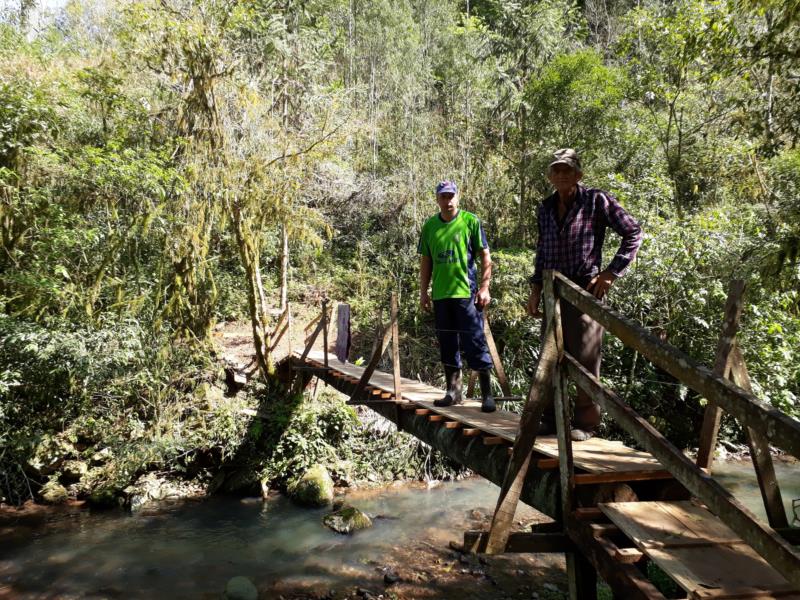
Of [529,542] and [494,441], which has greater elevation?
[494,441]

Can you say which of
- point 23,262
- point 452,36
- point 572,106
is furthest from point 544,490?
point 452,36

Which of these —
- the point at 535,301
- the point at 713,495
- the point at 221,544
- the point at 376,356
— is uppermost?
the point at 535,301

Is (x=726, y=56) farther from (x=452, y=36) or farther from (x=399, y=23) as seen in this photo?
(x=399, y=23)

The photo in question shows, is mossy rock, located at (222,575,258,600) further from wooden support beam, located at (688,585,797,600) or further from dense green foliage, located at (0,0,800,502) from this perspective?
wooden support beam, located at (688,585,797,600)

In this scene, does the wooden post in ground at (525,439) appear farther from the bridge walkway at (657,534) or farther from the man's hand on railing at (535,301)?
the man's hand on railing at (535,301)

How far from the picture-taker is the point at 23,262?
769cm

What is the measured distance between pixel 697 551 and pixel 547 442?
1.00m

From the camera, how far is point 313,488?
7.71m

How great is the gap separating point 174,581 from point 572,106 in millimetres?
10101

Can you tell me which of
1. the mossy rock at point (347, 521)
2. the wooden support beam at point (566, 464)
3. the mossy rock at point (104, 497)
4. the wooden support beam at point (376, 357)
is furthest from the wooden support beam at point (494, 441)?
the mossy rock at point (104, 497)

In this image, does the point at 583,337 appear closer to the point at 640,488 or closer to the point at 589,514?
the point at 640,488

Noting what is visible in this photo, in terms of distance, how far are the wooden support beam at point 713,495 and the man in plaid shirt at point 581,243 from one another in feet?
2.04

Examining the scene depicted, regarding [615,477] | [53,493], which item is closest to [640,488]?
[615,477]

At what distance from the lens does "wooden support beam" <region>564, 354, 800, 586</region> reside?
1.39 metres
